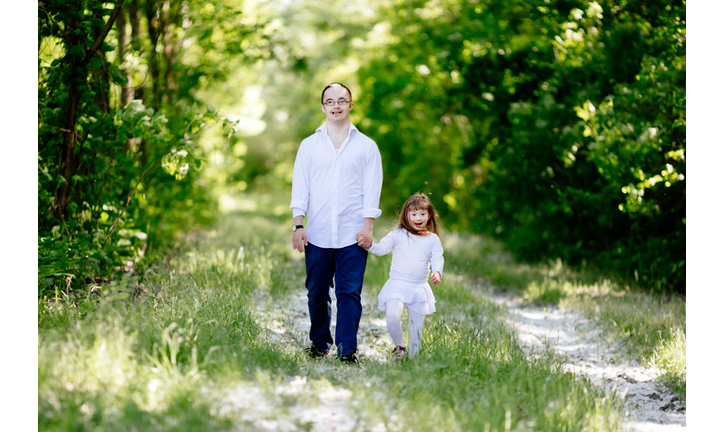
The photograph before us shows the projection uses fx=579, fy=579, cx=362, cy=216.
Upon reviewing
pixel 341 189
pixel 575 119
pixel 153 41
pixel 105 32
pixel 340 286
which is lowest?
pixel 340 286

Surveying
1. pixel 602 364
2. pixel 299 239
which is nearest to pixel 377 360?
pixel 299 239

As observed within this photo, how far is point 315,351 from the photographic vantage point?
15.7ft

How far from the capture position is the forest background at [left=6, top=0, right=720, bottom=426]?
5.92m

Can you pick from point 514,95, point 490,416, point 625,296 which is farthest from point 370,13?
point 490,416

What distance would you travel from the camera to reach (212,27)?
366 inches

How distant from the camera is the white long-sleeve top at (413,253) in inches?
183

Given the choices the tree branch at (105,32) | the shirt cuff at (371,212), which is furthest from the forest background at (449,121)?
the shirt cuff at (371,212)

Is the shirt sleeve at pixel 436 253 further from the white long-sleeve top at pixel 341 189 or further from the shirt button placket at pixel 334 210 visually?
the shirt button placket at pixel 334 210

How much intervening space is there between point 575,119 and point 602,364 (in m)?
4.45

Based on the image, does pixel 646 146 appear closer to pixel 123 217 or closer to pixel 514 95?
pixel 514 95

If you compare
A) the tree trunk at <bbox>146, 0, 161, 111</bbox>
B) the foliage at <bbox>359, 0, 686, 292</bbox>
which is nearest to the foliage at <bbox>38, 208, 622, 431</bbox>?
the foliage at <bbox>359, 0, 686, 292</bbox>

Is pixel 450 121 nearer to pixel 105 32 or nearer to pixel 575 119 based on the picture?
pixel 575 119

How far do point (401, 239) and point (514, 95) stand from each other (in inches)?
256

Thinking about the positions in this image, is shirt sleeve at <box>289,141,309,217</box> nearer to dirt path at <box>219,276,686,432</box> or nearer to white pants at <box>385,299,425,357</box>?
white pants at <box>385,299,425,357</box>
